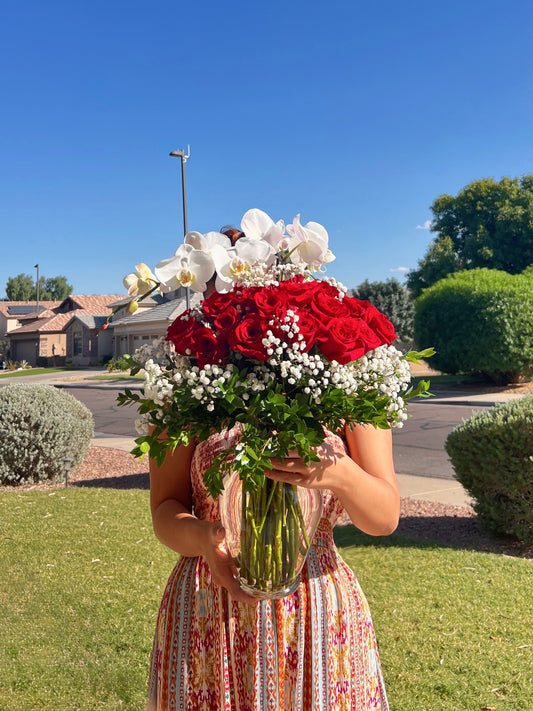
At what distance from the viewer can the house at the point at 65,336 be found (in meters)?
52.2

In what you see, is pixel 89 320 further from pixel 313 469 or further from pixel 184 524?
pixel 313 469

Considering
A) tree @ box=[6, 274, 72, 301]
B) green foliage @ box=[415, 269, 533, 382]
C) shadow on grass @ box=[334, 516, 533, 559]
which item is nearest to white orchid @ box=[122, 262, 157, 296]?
shadow on grass @ box=[334, 516, 533, 559]

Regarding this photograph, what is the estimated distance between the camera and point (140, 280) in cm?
172

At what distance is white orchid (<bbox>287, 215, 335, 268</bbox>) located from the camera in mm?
1658

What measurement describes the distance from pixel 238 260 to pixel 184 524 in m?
0.70

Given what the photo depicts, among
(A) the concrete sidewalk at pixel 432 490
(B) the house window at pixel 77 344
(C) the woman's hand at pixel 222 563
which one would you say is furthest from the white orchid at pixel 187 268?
(B) the house window at pixel 77 344

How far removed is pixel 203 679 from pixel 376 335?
103 cm

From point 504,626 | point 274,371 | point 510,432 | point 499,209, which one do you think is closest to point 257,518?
point 274,371

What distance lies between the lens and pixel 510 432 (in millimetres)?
5492

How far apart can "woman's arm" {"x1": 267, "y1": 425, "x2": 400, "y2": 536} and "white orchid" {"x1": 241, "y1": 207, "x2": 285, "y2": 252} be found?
0.52m

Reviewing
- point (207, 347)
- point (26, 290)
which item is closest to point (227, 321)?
point (207, 347)

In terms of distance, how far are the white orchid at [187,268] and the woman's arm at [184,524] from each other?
0.43 metres

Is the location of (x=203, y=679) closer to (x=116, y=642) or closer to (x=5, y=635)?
(x=116, y=642)

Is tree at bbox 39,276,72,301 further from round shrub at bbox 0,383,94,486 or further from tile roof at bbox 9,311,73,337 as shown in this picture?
round shrub at bbox 0,383,94,486
